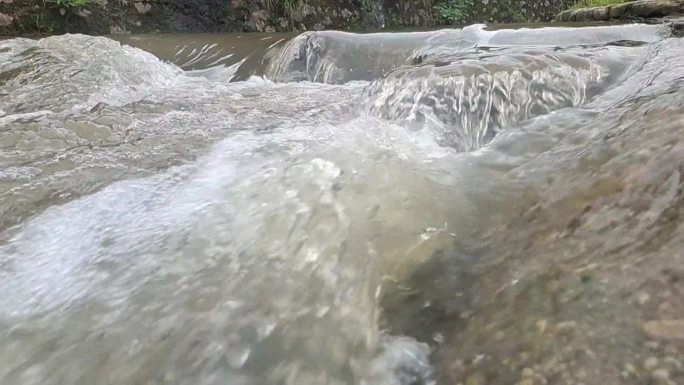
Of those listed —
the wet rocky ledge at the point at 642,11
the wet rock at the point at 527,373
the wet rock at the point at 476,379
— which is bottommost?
the wet rock at the point at 476,379

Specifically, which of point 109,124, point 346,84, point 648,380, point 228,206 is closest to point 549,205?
point 648,380

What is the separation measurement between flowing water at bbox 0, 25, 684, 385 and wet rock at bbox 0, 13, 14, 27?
4.07 m

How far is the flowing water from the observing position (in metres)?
1.05

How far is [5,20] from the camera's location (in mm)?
6270

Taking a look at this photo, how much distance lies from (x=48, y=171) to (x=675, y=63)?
2.95 m

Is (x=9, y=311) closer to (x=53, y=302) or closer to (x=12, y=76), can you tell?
(x=53, y=302)

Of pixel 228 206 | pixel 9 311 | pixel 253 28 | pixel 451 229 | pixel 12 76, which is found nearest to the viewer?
pixel 9 311

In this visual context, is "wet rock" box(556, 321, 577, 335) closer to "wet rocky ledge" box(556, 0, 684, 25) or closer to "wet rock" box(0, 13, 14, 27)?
"wet rocky ledge" box(556, 0, 684, 25)

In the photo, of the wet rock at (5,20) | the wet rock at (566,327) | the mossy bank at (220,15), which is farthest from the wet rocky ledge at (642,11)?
the wet rock at (5,20)

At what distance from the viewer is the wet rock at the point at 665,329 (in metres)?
0.82

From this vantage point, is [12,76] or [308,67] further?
[308,67]

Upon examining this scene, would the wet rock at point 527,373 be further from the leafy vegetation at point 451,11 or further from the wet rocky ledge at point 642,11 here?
the leafy vegetation at point 451,11

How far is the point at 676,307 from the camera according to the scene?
0.85m

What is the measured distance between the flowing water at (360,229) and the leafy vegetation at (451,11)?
6617 millimetres
